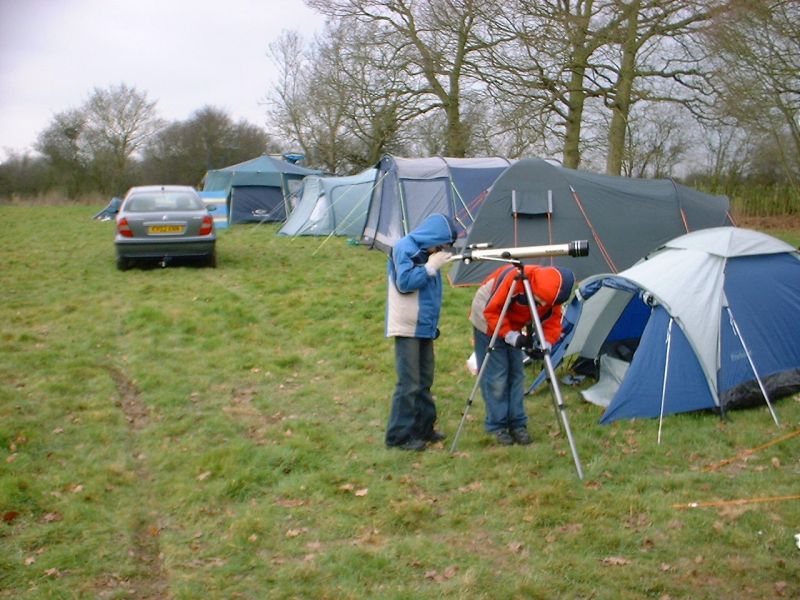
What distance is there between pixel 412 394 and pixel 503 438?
827mm

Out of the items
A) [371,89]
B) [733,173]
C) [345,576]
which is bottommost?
[345,576]

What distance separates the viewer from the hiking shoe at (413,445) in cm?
605

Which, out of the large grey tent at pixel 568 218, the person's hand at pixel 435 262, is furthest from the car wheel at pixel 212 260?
the person's hand at pixel 435 262

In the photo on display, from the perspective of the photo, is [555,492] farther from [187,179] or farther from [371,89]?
[187,179]

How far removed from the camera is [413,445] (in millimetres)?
6082

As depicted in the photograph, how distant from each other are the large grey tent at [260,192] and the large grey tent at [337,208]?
14.5ft

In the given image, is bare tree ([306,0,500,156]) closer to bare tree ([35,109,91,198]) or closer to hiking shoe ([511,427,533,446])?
hiking shoe ([511,427,533,446])

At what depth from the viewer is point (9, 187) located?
40.5 m

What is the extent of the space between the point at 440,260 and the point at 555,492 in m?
1.82

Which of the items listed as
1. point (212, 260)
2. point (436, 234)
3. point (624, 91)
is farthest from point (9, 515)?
point (624, 91)

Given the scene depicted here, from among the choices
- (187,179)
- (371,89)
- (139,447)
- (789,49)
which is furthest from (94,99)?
(139,447)

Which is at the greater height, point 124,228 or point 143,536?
point 124,228

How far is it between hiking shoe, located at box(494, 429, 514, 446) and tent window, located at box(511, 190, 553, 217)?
6.66 m

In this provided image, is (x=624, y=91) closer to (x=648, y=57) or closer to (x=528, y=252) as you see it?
(x=648, y=57)
